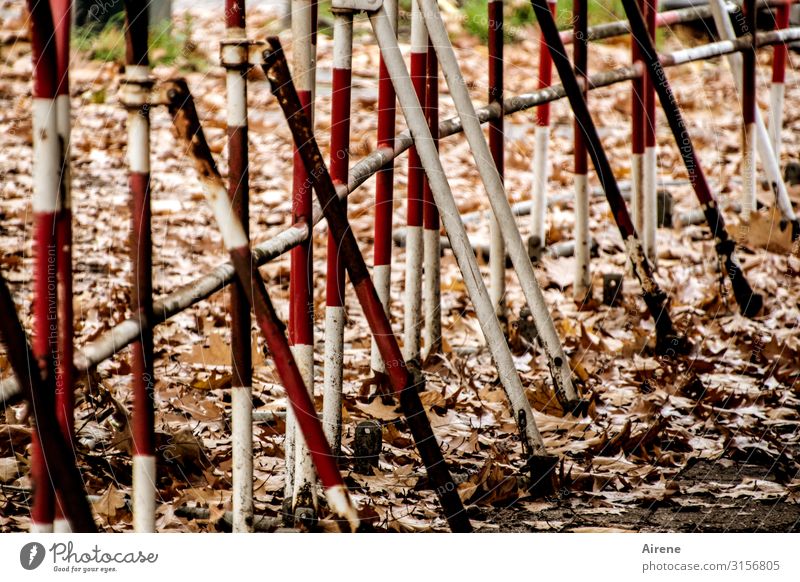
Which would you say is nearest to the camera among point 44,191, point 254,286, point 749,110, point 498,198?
point 44,191

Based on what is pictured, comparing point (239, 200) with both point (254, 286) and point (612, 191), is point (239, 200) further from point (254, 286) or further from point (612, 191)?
point (612, 191)

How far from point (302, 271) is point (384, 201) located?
2.45ft

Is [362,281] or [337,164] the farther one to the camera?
[337,164]

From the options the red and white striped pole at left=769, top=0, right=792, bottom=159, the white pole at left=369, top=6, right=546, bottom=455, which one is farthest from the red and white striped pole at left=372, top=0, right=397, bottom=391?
the red and white striped pole at left=769, top=0, right=792, bottom=159

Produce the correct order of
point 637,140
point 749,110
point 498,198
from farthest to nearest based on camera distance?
point 749,110, point 637,140, point 498,198

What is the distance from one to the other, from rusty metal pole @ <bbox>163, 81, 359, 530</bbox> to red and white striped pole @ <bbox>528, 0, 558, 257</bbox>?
203 cm

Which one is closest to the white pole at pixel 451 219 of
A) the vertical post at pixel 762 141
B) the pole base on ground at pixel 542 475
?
the pole base on ground at pixel 542 475

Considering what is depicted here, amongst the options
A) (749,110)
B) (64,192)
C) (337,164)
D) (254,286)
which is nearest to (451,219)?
(337,164)

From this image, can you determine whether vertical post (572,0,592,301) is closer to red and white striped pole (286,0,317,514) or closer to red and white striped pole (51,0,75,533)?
red and white striped pole (286,0,317,514)

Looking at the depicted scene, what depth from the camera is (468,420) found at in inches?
98.3

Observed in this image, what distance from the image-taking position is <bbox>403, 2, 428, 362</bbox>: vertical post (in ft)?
8.73

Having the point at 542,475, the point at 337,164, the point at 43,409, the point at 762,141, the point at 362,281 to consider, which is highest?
the point at 762,141

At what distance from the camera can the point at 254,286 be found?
1.54m

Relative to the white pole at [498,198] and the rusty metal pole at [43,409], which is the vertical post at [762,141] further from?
the rusty metal pole at [43,409]
